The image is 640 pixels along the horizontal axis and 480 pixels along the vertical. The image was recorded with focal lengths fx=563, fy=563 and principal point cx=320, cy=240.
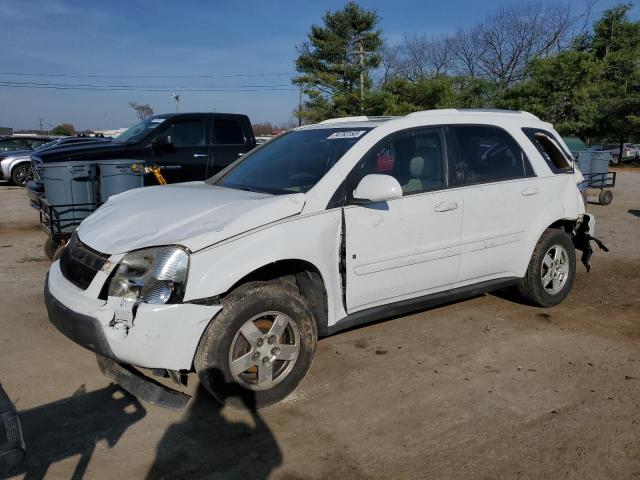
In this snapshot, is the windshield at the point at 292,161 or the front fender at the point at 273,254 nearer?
the front fender at the point at 273,254

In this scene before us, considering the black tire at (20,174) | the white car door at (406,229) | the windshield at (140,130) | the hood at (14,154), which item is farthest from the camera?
the hood at (14,154)

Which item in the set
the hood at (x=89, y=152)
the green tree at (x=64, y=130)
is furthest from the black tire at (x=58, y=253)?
the green tree at (x=64, y=130)

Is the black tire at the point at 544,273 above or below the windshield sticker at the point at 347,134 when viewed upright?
below

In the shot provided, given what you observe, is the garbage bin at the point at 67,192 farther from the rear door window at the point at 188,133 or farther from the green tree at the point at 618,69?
the green tree at the point at 618,69

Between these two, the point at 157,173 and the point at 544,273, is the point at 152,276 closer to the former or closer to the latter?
the point at 544,273

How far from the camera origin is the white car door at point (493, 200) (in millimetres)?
4465

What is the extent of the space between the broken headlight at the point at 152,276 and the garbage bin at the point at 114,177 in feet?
12.0

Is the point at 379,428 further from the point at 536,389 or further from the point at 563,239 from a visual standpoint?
the point at 563,239

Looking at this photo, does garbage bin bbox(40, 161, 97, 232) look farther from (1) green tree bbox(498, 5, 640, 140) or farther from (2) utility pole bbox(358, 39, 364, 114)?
(2) utility pole bbox(358, 39, 364, 114)

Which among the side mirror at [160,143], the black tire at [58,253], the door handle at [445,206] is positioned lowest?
the black tire at [58,253]

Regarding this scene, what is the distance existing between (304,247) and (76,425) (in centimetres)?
168

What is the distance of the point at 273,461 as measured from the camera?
2.93 meters

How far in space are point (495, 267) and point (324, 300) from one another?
1766mm

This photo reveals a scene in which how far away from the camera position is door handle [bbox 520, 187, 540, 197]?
4.83 m
